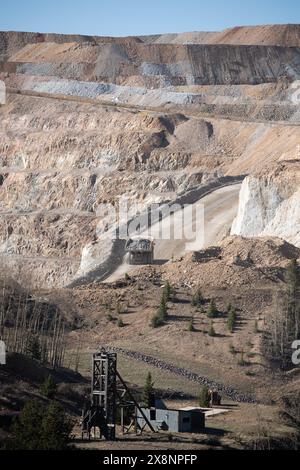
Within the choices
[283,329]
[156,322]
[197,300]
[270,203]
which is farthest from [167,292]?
[270,203]

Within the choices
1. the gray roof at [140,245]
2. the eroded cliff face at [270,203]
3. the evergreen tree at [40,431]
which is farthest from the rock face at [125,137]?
the evergreen tree at [40,431]

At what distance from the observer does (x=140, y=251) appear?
262ft

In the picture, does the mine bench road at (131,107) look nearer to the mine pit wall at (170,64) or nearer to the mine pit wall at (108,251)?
the mine pit wall at (170,64)

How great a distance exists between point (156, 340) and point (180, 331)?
1.29 m

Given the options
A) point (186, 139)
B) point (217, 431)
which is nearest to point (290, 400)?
point (217, 431)

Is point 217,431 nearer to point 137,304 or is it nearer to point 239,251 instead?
point 137,304

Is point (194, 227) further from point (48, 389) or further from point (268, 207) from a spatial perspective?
point (48, 389)

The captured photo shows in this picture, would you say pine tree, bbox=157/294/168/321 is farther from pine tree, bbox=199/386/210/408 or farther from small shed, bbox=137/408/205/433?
small shed, bbox=137/408/205/433

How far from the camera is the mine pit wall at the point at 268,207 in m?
78.6

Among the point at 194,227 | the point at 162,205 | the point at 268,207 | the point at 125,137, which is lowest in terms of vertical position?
the point at 268,207

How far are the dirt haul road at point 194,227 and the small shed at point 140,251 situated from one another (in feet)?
1.88

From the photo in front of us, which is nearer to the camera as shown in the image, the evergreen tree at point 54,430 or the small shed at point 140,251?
the evergreen tree at point 54,430

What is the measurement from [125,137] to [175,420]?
244ft
